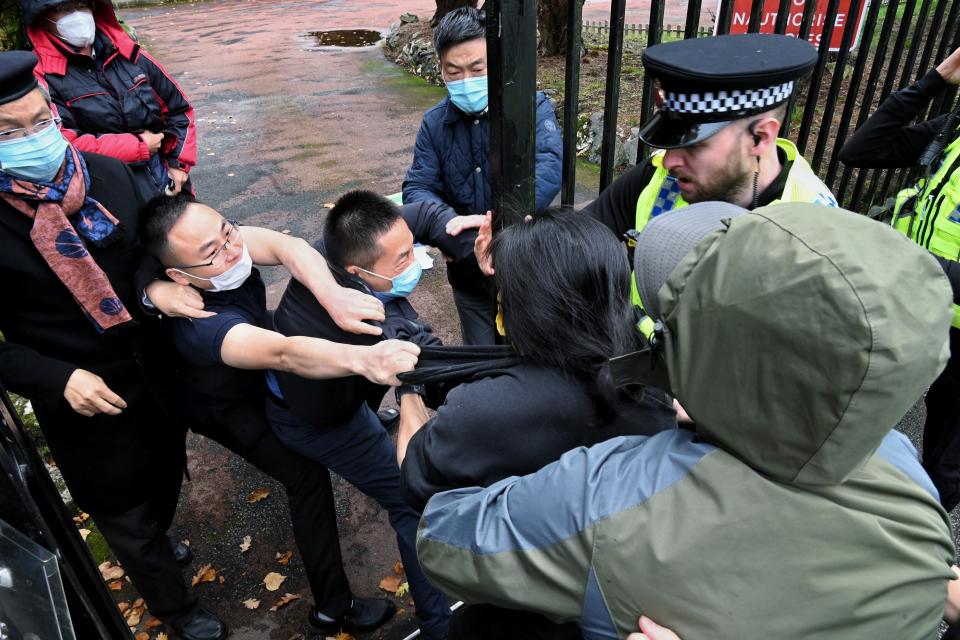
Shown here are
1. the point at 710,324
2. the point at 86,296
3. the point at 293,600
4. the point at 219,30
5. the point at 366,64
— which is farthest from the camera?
the point at 219,30

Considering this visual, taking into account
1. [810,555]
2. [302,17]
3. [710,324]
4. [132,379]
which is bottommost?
[302,17]

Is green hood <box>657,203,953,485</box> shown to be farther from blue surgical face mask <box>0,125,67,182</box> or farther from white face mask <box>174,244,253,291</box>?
blue surgical face mask <box>0,125,67,182</box>

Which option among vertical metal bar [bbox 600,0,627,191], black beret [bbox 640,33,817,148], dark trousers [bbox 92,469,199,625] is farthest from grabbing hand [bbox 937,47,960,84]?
dark trousers [bbox 92,469,199,625]

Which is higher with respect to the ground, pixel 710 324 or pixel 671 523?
pixel 710 324

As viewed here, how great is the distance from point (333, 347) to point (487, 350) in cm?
49

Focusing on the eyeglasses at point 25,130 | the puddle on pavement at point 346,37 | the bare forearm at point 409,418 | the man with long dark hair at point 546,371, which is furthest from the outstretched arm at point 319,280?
the puddle on pavement at point 346,37

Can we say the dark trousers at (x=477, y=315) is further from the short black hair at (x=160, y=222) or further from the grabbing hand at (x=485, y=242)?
the short black hair at (x=160, y=222)

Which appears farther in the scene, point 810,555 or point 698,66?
point 698,66

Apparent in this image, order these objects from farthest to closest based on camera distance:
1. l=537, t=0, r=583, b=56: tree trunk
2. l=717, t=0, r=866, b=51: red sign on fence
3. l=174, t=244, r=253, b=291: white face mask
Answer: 1. l=537, t=0, r=583, b=56: tree trunk
2. l=717, t=0, r=866, b=51: red sign on fence
3. l=174, t=244, r=253, b=291: white face mask

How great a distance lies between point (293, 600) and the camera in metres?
2.86

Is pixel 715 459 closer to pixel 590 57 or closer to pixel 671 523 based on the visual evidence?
pixel 671 523

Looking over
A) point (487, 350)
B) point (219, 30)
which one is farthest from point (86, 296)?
point (219, 30)

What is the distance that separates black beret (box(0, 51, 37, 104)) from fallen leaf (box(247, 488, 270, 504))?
2.13 meters

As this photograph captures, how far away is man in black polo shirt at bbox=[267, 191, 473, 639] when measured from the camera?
2.05 meters
